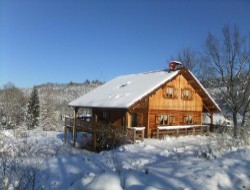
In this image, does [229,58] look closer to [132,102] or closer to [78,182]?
[132,102]

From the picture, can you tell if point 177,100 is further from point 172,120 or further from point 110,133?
point 110,133

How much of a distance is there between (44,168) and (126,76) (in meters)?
27.6

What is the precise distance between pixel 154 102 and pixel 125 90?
3.38m

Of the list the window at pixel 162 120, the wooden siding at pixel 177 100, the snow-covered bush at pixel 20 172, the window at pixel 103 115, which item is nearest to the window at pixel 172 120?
the window at pixel 162 120

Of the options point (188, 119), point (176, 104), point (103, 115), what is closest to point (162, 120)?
point (176, 104)

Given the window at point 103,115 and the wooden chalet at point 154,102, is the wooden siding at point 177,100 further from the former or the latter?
the window at point 103,115

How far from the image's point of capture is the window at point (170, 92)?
Result: 32.6 meters

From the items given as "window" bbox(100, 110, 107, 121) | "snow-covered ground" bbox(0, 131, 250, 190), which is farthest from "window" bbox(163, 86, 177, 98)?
"snow-covered ground" bbox(0, 131, 250, 190)

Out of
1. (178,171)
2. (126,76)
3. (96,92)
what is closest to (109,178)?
(178,171)

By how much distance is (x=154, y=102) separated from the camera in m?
31.6

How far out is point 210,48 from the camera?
37.9 metres

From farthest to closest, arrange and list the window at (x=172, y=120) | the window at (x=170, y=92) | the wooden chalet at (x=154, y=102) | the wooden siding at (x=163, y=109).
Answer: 1. the window at (x=172, y=120)
2. the window at (x=170, y=92)
3. the wooden siding at (x=163, y=109)
4. the wooden chalet at (x=154, y=102)

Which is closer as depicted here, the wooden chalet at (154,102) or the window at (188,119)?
the wooden chalet at (154,102)

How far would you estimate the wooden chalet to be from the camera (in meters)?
30.1
